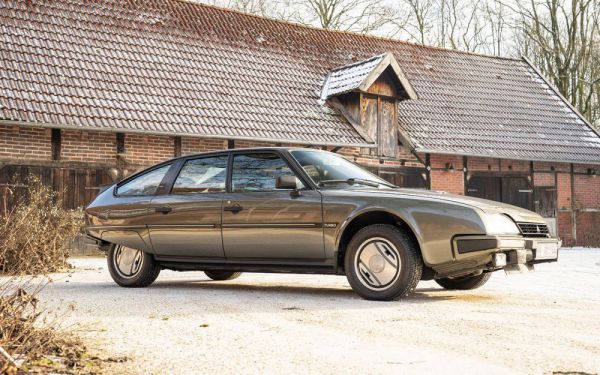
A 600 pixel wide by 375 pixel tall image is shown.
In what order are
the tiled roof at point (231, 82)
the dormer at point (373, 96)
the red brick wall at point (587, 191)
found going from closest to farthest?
1. the tiled roof at point (231, 82)
2. the dormer at point (373, 96)
3. the red brick wall at point (587, 191)

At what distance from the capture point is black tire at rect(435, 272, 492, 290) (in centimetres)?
730

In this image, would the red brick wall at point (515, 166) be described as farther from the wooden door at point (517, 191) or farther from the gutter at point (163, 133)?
the gutter at point (163, 133)

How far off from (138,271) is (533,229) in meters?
4.13

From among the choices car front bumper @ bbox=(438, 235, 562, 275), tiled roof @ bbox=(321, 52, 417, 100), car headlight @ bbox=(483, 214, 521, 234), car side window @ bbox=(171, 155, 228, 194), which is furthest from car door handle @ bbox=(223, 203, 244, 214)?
tiled roof @ bbox=(321, 52, 417, 100)

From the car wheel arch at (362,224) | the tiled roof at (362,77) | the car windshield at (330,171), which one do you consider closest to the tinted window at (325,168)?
the car windshield at (330,171)

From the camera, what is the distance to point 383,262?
20.2ft

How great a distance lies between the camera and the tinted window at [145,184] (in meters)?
7.71

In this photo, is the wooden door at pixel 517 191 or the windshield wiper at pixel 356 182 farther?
the wooden door at pixel 517 191

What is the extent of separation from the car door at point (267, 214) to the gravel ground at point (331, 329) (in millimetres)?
462

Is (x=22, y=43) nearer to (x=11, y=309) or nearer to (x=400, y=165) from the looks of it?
(x=400, y=165)

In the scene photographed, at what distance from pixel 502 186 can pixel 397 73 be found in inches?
193

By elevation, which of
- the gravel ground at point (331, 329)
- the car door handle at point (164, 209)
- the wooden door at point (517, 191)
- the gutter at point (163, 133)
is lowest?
the gravel ground at point (331, 329)

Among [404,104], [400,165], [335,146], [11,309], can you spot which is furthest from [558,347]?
[404,104]

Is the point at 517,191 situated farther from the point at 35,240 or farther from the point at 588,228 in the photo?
the point at 35,240
